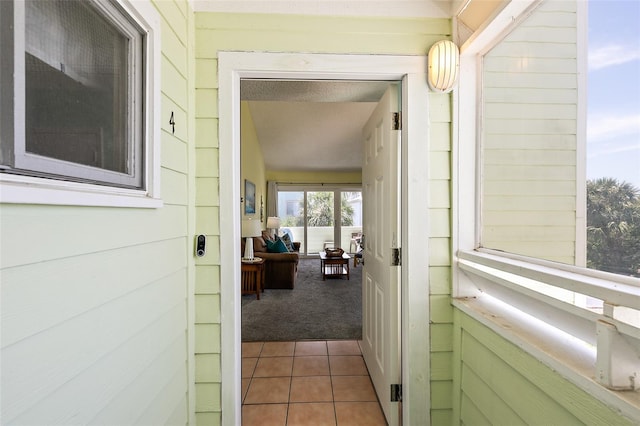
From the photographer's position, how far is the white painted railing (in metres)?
0.69

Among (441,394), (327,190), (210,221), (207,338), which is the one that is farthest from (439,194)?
(327,190)

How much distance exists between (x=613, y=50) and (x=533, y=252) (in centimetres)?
72

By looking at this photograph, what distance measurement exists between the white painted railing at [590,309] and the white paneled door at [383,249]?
53cm

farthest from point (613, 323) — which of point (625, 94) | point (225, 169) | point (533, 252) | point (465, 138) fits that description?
point (225, 169)

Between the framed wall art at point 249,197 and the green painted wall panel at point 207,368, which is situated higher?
the framed wall art at point 249,197

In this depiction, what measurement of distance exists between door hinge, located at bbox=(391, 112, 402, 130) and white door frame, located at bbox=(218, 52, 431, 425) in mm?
53

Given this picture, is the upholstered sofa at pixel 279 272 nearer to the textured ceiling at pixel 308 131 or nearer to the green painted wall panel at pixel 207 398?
the textured ceiling at pixel 308 131

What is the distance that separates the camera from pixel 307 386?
1939mm

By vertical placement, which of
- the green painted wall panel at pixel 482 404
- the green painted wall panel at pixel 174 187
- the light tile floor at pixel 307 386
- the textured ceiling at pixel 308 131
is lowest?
the light tile floor at pixel 307 386

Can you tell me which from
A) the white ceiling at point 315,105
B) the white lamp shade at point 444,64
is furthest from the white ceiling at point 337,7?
the white lamp shade at point 444,64

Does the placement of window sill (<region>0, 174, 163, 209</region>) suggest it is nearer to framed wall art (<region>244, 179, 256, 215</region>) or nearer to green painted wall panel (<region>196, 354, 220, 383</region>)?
green painted wall panel (<region>196, 354, 220, 383</region>)

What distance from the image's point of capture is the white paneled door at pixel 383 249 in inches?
59.2

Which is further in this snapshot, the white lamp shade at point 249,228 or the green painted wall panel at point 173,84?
the white lamp shade at point 249,228

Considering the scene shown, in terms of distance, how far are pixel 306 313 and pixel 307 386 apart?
148 centimetres
